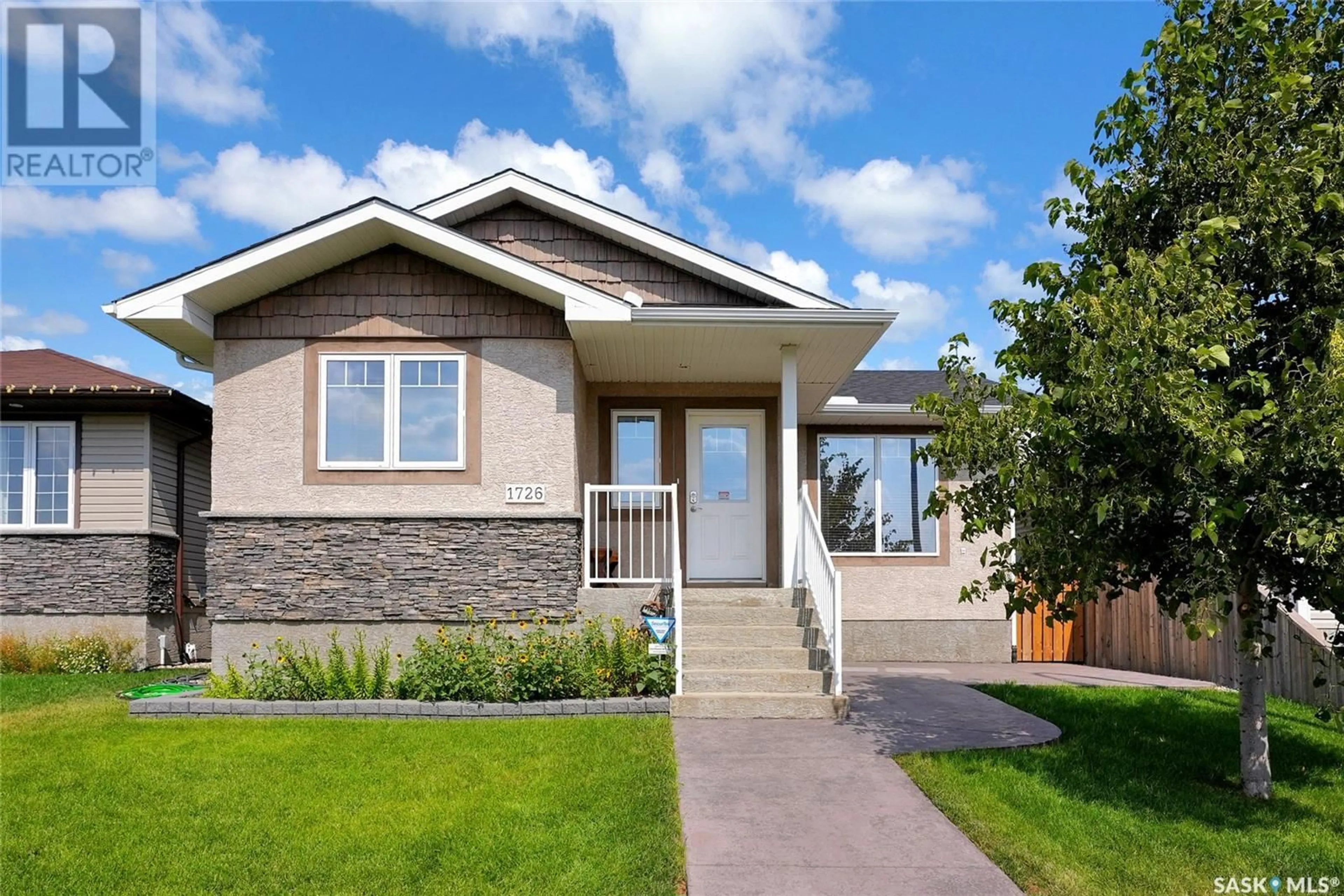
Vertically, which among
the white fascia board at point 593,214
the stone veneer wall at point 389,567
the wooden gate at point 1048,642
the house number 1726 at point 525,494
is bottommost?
the wooden gate at point 1048,642

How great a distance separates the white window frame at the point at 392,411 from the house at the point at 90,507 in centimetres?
381

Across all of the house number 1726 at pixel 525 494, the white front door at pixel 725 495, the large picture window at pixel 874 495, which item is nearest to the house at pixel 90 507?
the house number 1726 at pixel 525 494

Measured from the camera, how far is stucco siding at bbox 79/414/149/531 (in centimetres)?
1225

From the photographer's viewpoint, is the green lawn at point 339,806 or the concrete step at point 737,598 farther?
the concrete step at point 737,598

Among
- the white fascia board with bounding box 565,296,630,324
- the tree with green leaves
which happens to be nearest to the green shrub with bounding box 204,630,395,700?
the white fascia board with bounding box 565,296,630,324

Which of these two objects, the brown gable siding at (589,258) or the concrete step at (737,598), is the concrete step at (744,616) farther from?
the brown gable siding at (589,258)

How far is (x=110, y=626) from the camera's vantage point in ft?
39.3

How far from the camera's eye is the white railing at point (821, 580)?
26.4 feet

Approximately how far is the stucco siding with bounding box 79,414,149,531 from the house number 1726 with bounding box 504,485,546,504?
18.8 ft

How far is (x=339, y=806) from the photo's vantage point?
5.49 m

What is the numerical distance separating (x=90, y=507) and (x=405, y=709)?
23.0 feet

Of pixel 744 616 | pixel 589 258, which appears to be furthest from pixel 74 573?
pixel 744 616

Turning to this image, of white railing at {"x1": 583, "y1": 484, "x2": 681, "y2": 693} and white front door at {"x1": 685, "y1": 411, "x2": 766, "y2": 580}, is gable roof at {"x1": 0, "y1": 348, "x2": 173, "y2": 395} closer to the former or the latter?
white railing at {"x1": 583, "y1": 484, "x2": 681, "y2": 693}

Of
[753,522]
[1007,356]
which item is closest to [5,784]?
[1007,356]
